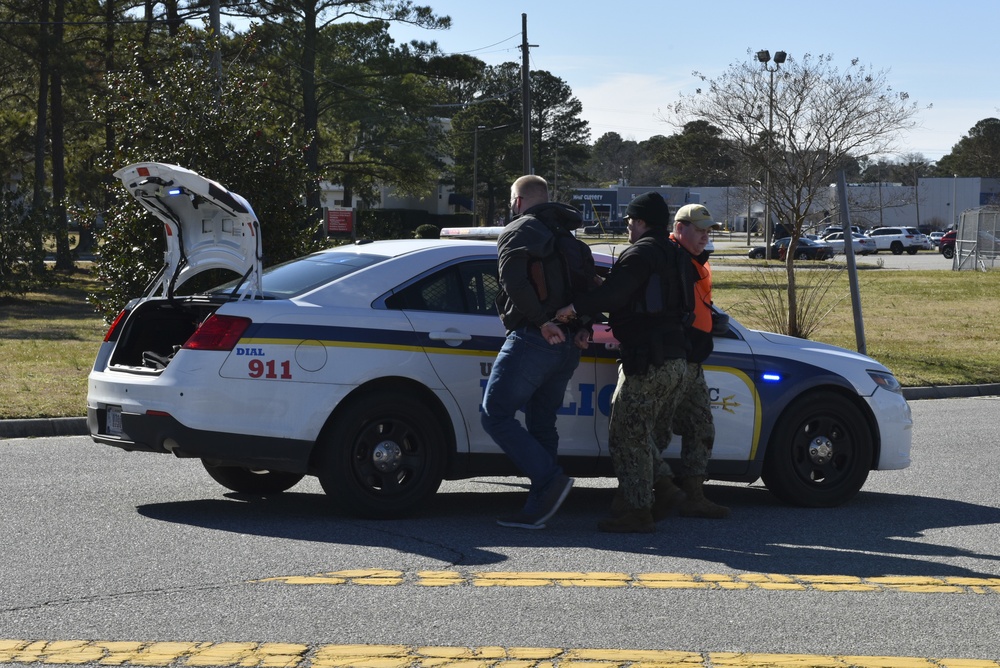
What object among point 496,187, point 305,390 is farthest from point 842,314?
point 496,187

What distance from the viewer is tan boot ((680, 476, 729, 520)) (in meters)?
7.66

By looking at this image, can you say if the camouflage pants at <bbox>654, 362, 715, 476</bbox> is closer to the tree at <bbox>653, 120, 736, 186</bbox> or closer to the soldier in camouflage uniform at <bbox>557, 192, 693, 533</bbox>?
the soldier in camouflage uniform at <bbox>557, 192, 693, 533</bbox>

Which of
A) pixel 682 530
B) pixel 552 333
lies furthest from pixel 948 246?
pixel 552 333

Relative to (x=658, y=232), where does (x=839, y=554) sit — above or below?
below

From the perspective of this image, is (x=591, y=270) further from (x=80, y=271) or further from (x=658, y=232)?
(x=80, y=271)

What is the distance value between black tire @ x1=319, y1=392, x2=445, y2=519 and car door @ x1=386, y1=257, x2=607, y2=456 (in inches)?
9.7

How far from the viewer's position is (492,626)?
17.1 ft

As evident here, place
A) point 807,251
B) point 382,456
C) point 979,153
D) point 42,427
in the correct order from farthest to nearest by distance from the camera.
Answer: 1. point 979,153
2. point 807,251
3. point 42,427
4. point 382,456

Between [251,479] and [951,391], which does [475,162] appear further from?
[251,479]

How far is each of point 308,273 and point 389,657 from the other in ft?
11.1

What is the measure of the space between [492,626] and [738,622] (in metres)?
1.02

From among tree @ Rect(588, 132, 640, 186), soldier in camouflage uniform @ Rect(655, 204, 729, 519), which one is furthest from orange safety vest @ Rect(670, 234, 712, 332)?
tree @ Rect(588, 132, 640, 186)

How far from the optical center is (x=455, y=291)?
759 cm

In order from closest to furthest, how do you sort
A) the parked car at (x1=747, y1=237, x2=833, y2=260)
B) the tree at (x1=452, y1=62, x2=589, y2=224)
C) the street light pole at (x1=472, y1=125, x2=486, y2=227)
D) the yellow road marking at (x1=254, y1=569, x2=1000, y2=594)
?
the yellow road marking at (x1=254, y1=569, x2=1000, y2=594) → the parked car at (x1=747, y1=237, x2=833, y2=260) → the street light pole at (x1=472, y1=125, x2=486, y2=227) → the tree at (x1=452, y1=62, x2=589, y2=224)
